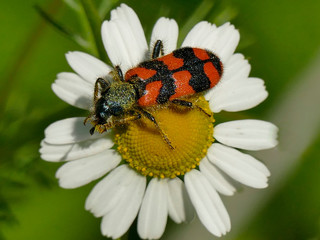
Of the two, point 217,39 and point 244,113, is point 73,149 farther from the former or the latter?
point 244,113

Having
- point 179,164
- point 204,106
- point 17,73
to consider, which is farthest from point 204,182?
point 17,73

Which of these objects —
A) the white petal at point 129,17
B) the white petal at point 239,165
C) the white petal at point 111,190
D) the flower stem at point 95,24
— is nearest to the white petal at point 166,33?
the white petal at point 129,17

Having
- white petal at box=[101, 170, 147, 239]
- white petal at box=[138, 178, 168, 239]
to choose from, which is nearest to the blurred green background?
white petal at box=[101, 170, 147, 239]

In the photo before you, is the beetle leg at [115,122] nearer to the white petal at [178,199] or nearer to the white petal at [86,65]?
the white petal at [86,65]

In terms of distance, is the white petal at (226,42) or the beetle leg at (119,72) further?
the white petal at (226,42)

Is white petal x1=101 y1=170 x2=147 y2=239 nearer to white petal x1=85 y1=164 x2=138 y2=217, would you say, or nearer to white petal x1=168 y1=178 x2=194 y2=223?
white petal x1=85 y1=164 x2=138 y2=217

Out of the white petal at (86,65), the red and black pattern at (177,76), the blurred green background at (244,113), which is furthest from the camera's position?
the blurred green background at (244,113)

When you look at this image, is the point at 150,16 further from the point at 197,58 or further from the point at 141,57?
the point at 197,58

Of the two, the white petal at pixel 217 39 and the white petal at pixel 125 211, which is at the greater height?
the white petal at pixel 217 39
